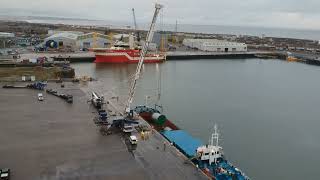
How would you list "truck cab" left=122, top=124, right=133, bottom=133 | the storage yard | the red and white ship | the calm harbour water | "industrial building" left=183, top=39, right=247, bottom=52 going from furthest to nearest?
"industrial building" left=183, top=39, right=247, bottom=52
the red and white ship
the calm harbour water
"truck cab" left=122, top=124, right=133, bottom=133
the storage yard

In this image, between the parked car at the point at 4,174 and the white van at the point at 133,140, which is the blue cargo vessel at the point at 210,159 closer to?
the white van at the point at 133,140

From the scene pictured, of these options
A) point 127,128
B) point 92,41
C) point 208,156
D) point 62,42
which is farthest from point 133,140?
point 92,41

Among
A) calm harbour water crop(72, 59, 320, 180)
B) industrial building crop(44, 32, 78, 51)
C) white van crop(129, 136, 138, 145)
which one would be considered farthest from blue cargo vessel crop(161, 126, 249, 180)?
industrial building crop(44, 32, 78, 51)

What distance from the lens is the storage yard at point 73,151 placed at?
1844 centimetres

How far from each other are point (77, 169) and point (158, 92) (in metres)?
28.5

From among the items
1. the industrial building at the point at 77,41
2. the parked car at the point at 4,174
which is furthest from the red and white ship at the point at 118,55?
the parked car at the point at 4,174

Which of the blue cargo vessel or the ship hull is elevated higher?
the ship hull

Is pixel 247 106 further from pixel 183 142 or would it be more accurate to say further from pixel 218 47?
pixel 218 47

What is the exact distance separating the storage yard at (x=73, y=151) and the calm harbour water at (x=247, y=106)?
7.64 m

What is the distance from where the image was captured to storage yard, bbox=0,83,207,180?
726 inches

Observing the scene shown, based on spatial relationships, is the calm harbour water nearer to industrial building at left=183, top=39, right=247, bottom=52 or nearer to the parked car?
the parked car

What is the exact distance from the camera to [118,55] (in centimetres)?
7231

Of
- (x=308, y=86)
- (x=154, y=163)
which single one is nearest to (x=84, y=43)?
(x=308, y=86)

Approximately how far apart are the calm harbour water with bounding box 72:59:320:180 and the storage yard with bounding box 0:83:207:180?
7.64m
